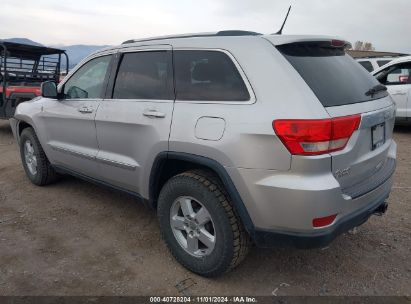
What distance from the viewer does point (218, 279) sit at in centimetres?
299

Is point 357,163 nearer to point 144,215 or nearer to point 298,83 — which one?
point 298,83

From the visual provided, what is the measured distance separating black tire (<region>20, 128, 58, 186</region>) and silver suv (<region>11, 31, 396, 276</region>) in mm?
1513

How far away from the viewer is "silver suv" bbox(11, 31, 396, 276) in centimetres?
243

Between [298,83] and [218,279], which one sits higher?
[298,83]

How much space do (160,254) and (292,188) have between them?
148 cm

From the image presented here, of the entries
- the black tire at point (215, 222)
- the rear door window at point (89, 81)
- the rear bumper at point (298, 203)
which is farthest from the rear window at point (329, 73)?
the rear door window at point (89, 81)

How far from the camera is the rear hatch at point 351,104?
2541mm

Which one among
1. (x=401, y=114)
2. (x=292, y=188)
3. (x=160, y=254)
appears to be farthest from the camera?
(x=401, y=114)

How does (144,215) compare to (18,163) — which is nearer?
(144,215)

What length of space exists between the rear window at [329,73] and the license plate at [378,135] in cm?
22

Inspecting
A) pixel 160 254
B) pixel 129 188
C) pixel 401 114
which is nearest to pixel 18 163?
pixel 129 188

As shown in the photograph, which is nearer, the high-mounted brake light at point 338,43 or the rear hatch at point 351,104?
the rear hatch at point 351,104

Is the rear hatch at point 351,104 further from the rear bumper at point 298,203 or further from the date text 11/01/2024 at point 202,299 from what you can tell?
the date text 11/01/2024 at point 202,299

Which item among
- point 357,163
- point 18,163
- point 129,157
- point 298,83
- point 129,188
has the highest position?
point 298,83
